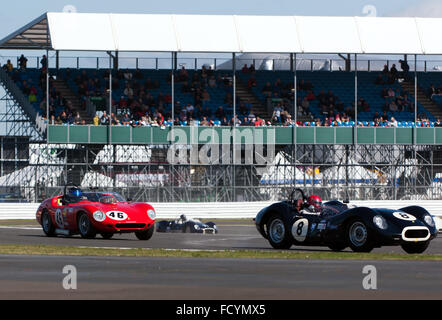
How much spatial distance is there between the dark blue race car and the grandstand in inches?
845

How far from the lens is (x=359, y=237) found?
18.9m

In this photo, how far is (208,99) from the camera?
48.2m

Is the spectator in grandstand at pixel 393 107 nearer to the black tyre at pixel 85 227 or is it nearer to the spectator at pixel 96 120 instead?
the spectator at pixel 96 120

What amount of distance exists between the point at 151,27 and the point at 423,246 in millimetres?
27336

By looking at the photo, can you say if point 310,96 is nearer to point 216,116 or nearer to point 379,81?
point 379,81

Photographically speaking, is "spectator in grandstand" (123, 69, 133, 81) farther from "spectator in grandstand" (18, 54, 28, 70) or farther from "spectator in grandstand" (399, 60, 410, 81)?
"spectator in grandstand" (399, 60, 410, 81)

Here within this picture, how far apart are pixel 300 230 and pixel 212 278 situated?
7.25 meters

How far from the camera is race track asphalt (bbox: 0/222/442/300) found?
10820mm

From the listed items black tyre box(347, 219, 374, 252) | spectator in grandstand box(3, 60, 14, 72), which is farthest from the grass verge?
spectator in grandstand box(3, 60, 14, 72)

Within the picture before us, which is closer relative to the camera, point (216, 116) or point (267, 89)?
point (216, 116)

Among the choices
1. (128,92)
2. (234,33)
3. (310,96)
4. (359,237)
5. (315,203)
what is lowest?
(359,237)

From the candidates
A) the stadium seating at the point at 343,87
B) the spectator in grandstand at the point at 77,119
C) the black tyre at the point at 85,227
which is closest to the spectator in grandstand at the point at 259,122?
the stadium seating at the point at 343,87

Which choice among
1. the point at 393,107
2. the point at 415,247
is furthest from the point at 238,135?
the point at 415,247

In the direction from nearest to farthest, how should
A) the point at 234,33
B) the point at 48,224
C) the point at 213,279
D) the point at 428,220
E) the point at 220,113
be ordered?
the point at 213,279 → the point at 428,220 → the point at 48,224 → the point at 234,33 → the point at 220,113
